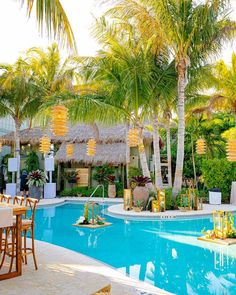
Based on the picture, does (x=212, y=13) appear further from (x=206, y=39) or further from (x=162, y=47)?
(x=162, y=47)

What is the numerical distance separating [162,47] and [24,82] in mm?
6740

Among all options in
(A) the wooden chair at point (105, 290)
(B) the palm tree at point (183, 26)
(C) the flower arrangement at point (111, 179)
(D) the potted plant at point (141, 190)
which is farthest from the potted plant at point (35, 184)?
(A) the wooden chair at point (105, 290)

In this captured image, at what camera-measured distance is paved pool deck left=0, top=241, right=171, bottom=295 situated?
155 inches

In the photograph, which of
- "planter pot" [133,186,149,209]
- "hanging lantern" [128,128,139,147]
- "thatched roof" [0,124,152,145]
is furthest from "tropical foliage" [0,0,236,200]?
"thatched roof" [0,124,152,145]

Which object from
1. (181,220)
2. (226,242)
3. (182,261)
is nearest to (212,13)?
(181,220)

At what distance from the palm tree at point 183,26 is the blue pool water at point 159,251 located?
3.74 m

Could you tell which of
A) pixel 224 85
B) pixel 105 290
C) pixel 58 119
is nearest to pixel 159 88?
pixel 224 85

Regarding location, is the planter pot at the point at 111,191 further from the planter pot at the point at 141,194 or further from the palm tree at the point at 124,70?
the planter pot at the point at 141,194

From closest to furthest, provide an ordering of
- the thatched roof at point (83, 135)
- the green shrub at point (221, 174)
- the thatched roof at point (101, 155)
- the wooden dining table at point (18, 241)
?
the wooden dining table at point (18, 241) → the green shrub at point (221, 174) → the thatched roof at point (101, 155) → the thatched roof at point (83, 135)

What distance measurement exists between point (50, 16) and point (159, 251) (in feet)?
16.7

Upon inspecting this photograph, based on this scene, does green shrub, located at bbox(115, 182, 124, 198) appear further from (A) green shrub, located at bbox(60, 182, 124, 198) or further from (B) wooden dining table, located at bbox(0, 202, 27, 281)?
(B) wooden dining table, located at bbox(0, 202, 27, 281)

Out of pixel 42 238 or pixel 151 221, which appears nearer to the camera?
pixel 42 238

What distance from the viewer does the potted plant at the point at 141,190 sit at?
12078 mm

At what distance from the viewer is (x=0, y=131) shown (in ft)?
75.0
